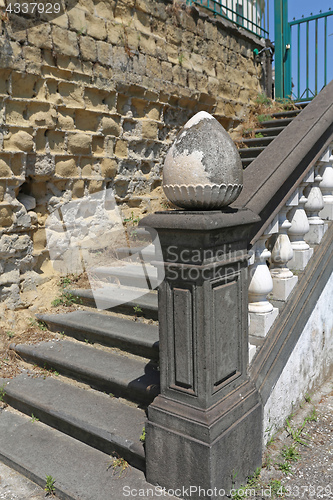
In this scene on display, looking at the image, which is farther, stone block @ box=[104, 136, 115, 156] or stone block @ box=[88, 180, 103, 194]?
stone block @ box=[104, 136, 115, 156]

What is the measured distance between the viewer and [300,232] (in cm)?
288

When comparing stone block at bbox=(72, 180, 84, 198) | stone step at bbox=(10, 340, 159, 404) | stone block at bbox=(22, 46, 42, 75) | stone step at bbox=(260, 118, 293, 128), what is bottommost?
stone step at bbox=(10, 340, 159, 404)

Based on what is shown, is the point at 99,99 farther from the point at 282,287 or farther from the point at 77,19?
the point at 282,287

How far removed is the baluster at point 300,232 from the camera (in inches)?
113

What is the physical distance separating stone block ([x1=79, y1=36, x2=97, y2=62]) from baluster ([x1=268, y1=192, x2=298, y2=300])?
2865 mm

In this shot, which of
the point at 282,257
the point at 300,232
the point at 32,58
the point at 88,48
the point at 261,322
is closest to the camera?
the point at 261,322

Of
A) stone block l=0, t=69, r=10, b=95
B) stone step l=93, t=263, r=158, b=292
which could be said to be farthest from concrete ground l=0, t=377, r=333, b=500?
stone block l=0, t=69, r=10, b=95

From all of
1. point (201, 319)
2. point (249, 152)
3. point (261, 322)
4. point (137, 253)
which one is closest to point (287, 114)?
point (249, 152)

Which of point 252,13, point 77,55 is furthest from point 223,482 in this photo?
point 252,13

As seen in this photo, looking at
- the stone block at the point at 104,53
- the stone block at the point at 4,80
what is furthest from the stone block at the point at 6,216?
the stone block at the point at 104,53

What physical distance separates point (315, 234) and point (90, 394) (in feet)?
6.43

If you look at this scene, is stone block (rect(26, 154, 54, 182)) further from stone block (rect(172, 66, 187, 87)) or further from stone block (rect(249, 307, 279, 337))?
stone block (rect(249, 307, 279, 337))

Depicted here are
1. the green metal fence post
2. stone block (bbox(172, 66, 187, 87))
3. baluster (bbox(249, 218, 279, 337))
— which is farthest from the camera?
the green metal fence post

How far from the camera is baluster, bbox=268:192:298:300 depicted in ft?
8.86
